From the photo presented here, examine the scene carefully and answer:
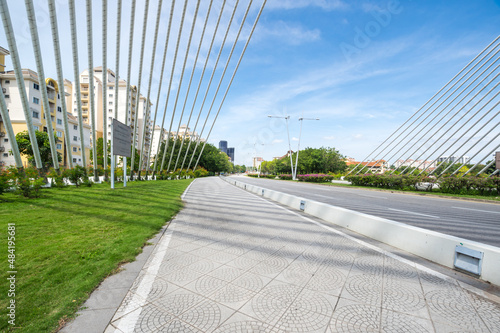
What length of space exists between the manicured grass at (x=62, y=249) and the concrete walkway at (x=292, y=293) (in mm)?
528

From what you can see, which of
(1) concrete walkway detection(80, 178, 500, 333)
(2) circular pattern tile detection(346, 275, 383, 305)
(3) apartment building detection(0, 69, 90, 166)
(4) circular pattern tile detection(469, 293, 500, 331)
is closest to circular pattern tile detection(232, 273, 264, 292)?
(1) concrete walkway detection(80, 178, 500, 333)

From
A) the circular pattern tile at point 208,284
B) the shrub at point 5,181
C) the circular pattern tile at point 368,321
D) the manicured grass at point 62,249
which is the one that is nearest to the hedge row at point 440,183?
the circular pattern tile at point 368,321

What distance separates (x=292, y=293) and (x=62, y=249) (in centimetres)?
385

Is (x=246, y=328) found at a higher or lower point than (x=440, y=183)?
lower

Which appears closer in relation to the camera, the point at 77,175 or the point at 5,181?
the point at 5,181

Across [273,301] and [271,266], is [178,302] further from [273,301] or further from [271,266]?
[271,266]

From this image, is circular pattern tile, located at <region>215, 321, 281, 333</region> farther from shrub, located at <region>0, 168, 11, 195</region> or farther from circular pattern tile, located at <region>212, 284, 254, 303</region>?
shrub, located at <region>0, 168, 11, 195</region>

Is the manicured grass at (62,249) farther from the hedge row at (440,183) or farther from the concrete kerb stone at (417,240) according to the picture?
the hedge row at (440,183)

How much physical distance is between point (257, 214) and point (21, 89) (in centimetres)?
1295

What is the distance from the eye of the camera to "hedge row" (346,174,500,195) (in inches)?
652

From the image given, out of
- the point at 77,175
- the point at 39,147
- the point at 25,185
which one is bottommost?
the point at 25,185

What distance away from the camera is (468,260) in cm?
340

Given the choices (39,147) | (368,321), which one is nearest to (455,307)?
(368,321)

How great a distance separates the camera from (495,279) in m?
3.11
